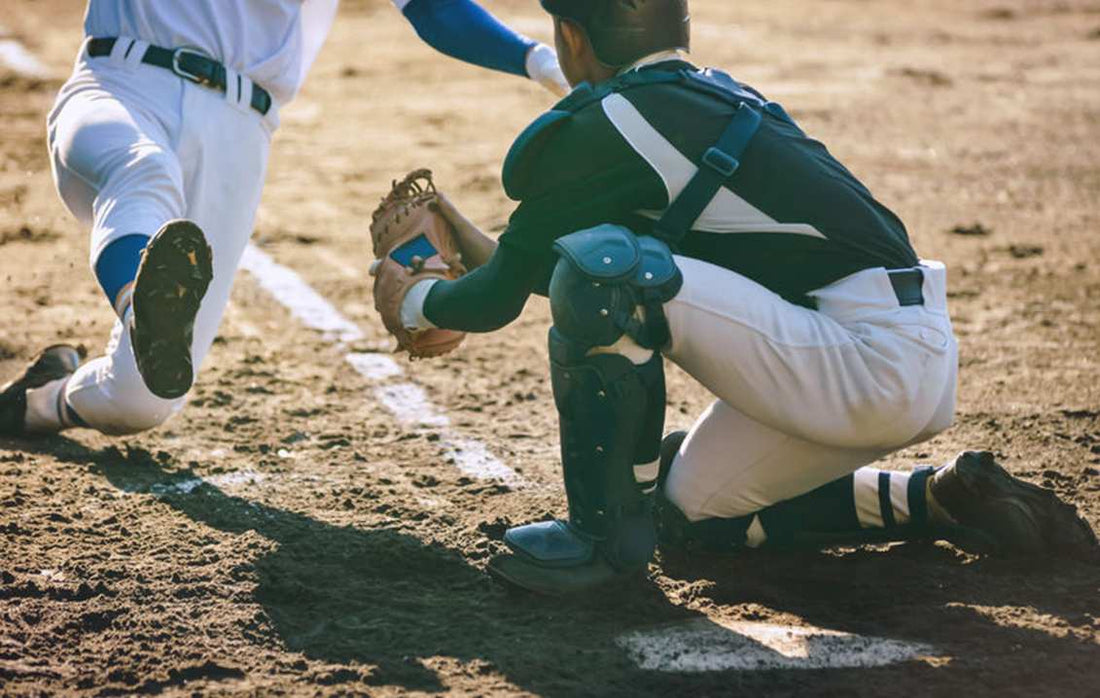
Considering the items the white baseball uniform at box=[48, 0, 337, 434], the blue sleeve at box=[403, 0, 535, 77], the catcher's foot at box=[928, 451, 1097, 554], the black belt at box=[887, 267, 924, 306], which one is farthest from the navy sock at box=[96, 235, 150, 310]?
the catcher's foot at box=[928, 451, 1097, 554]

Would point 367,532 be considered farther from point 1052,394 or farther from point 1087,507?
point 1052,394

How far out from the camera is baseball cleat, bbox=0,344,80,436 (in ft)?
14.5

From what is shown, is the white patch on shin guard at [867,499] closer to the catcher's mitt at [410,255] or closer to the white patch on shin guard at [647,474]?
the white patch on shin guard at [647,474]

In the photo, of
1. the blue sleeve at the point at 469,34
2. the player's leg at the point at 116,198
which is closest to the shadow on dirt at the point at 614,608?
the player's leg at the point at 116,198

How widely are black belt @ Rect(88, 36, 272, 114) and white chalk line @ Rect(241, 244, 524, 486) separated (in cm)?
114

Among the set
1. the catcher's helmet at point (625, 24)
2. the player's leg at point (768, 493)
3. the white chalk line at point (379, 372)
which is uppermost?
the catcher's helmet at point (625, 24)

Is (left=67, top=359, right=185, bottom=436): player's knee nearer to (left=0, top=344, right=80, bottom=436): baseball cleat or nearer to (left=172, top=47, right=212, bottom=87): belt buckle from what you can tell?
(left=0, top=344, right=80, bottom=436): baseball cleat

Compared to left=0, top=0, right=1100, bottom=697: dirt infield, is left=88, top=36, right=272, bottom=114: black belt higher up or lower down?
higher up

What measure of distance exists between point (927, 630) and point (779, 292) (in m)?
0.76

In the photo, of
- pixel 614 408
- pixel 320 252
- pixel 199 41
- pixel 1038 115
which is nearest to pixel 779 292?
pixel 614 408

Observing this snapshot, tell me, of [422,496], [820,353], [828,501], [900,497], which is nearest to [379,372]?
[422,496]

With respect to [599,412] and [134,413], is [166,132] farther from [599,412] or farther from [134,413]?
[599,412]

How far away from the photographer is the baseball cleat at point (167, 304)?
11.2 feet

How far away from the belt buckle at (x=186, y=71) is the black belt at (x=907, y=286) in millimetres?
1992
